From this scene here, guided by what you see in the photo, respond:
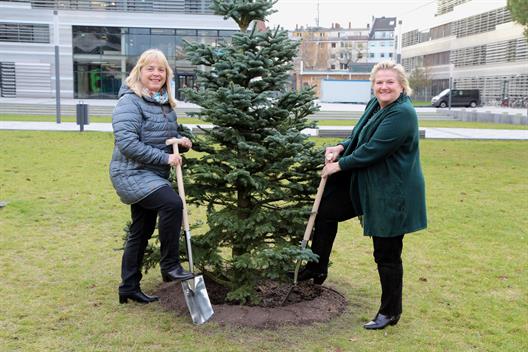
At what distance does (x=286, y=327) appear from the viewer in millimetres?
4758

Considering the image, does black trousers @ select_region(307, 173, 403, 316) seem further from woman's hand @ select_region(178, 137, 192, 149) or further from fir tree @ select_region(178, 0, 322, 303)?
woman's hand @ select_region(178, 137, 192, 149)

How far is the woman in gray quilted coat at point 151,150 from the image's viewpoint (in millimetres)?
4680

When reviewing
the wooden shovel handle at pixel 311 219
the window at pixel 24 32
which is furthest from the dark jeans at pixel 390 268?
the window at pixel 24 32

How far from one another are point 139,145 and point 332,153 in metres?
1.49

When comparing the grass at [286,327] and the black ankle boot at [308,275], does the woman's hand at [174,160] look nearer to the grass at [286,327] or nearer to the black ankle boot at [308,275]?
the grass at [286,327]

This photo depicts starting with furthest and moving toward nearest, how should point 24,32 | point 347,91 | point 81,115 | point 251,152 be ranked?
point 347,91 < point 24,32 < point 81,115 < point 251,152

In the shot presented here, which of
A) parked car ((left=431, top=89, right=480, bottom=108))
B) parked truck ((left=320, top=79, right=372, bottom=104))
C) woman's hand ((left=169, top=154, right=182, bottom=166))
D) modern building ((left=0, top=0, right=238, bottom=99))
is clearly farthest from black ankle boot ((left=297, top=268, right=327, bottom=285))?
parked truck ((left=320, top=79, right=372, bottom=104))

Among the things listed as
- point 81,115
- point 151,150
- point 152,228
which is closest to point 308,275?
point 152,228

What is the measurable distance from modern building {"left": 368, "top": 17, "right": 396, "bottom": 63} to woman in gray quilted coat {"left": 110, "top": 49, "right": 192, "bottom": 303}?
14211 cm

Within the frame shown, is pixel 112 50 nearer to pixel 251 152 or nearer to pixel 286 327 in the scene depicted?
pixel 251 152

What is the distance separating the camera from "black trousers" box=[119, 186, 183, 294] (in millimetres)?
4711

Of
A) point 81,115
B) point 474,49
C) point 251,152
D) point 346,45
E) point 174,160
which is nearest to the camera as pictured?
point 174,160

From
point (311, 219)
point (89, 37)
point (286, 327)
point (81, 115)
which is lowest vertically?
point (286, 327)

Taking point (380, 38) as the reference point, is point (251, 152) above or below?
below
